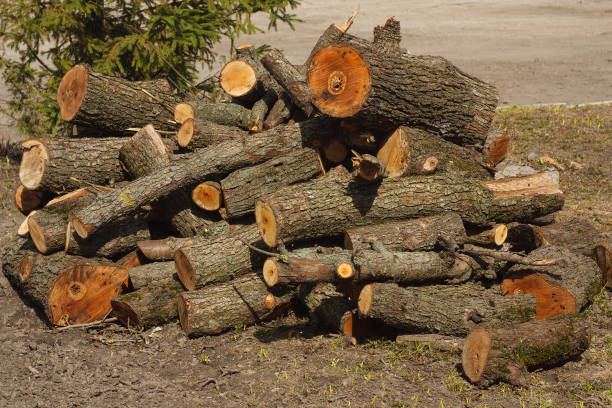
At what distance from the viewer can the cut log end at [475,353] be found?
Result: 600 cm

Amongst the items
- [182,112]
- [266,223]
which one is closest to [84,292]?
[266,223]

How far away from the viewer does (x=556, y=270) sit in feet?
24.5

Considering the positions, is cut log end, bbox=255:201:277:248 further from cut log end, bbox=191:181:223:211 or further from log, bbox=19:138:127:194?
log, bbox=19:138:127:194

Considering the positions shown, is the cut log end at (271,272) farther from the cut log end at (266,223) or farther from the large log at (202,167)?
the large log at (202,167)

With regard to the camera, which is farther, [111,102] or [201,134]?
[111,102]

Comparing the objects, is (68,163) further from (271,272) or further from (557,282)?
(557,282)

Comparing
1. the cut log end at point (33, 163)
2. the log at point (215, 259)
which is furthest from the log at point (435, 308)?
the cut log end at point (33, 163)

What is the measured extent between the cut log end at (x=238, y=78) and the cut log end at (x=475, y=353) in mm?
5034

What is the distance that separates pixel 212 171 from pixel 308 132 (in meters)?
1.33

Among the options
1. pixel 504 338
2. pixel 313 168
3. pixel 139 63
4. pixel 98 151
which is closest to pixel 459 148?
pixel 313 168

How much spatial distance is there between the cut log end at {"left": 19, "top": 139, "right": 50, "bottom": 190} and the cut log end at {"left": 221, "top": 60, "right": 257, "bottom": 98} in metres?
2.76

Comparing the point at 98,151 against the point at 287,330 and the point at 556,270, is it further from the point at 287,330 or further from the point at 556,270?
the point at 556,270

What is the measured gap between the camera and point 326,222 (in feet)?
23.9

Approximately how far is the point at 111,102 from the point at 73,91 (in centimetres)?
55
